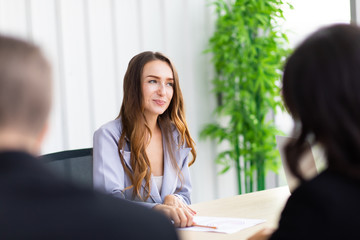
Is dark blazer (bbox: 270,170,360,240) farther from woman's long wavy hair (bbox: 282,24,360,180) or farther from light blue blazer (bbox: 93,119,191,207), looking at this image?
light blue blazer (bbox: 93,119,191,207)

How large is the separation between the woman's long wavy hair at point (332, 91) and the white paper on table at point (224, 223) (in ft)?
2.95

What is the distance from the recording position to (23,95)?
786 mm

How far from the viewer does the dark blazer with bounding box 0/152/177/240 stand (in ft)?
2.37

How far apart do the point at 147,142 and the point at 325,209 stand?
69.6 inches

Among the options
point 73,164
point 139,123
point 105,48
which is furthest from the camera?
point 105,48

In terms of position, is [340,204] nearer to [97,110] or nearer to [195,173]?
[97,110]

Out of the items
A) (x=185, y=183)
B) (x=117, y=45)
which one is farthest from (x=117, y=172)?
(x=117, y=45)

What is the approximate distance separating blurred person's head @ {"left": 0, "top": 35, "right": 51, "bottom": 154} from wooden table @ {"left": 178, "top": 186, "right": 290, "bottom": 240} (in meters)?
1.13

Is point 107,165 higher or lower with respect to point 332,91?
lower

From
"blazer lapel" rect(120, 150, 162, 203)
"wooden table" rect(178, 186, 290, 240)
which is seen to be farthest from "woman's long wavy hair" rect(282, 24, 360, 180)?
"blazer lapel" rect(120, 150, 162, 203)

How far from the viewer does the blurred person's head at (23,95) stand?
0.78m

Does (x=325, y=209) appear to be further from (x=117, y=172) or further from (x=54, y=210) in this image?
(x=117, y=172)

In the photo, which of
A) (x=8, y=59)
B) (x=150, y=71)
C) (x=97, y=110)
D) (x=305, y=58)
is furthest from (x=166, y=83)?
(x=8, y=59)

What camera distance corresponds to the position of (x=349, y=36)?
1.04 metres
